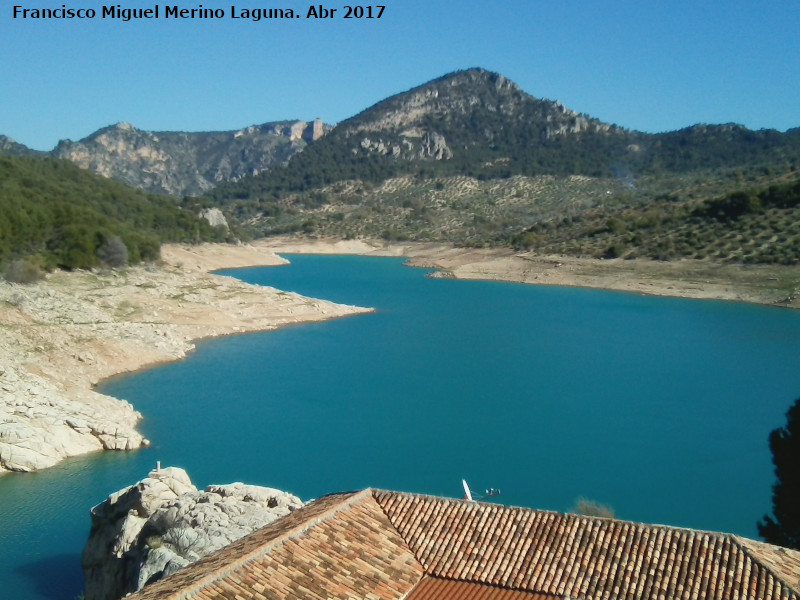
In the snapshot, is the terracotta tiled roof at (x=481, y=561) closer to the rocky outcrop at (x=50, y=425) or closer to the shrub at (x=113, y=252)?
the rocky outcrop at (x=50, y=425)

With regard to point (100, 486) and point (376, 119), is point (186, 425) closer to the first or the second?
point (100, 486)

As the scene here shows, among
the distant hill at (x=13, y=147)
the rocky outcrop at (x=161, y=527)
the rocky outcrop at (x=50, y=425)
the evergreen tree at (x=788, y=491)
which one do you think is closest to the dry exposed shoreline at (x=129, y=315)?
the rocky outcrop at (x=50, y=425)

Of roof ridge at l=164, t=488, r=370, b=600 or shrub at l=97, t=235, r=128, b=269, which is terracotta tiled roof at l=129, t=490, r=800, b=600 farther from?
shrub at l=97, t=235, r=128, b=269

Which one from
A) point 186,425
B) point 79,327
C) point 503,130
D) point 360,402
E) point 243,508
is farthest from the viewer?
point 503,130

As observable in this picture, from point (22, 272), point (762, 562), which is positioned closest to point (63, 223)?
point (22, 272)

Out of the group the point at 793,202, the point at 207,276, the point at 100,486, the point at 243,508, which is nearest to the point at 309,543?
the point at 243,508

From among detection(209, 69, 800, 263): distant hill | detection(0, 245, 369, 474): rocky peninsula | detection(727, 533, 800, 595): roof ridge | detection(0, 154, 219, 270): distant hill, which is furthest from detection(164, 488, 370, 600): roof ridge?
detection(209, 69, 800, 263): distant hill
